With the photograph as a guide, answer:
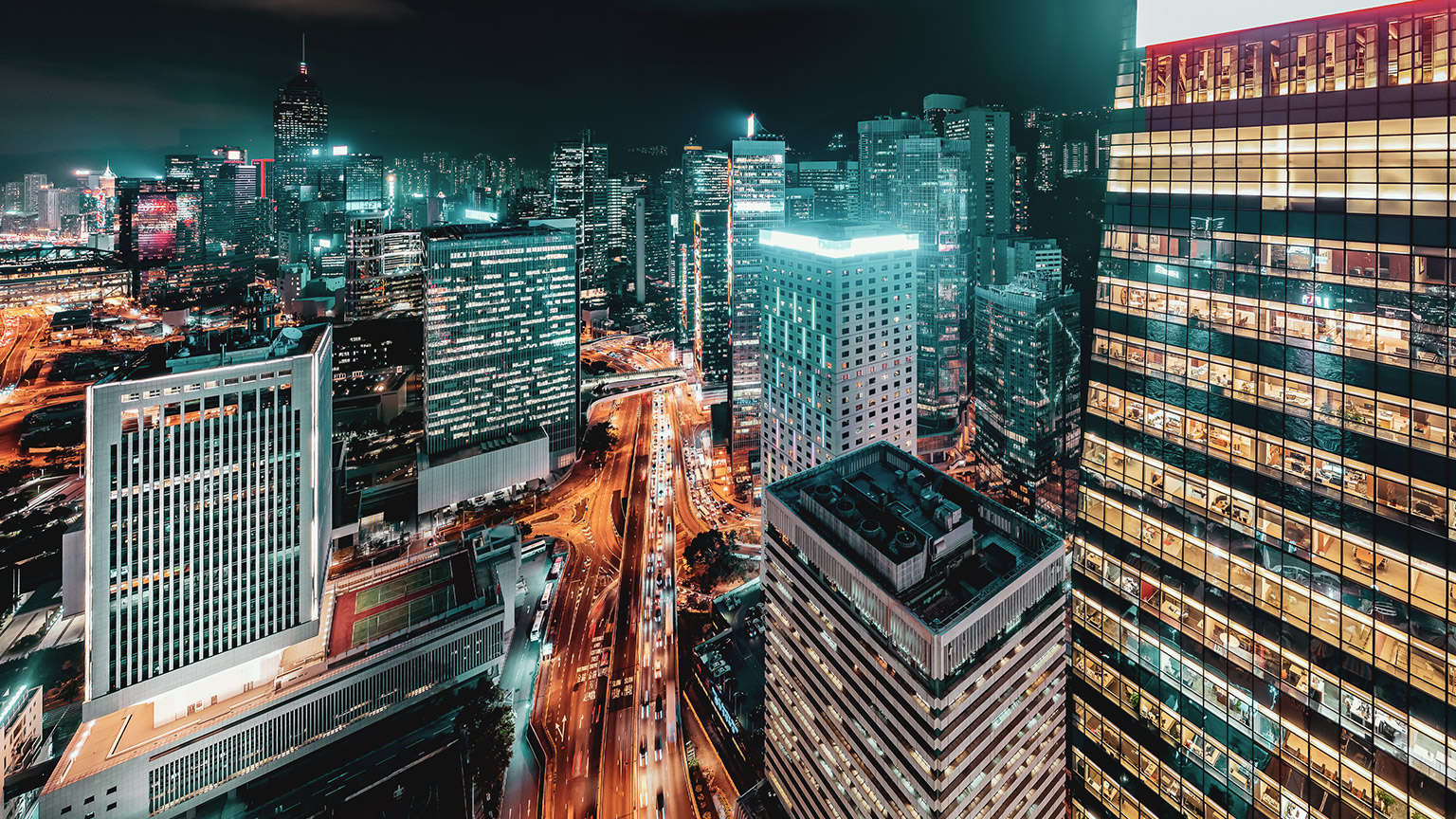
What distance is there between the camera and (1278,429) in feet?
103

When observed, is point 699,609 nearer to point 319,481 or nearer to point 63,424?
point 319,481

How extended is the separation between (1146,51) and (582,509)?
97.4 meters

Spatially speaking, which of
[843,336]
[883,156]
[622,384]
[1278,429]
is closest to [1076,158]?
[883,156]

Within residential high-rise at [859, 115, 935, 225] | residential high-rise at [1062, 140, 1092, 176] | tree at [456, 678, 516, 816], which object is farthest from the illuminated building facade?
residential high-rise at [1062, 140, 1092, 176]

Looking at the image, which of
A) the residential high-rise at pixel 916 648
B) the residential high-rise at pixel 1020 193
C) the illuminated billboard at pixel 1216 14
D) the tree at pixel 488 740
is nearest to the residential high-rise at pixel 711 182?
the residential high-rise at pixel 1020 193

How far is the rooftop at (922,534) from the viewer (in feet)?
123

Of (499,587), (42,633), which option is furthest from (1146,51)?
(42,633)

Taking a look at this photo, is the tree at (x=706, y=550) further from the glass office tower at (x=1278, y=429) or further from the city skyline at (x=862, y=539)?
the glass office tower at (x=1278, y=429)

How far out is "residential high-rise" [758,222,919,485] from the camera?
82.2 m

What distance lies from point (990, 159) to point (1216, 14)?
162 m

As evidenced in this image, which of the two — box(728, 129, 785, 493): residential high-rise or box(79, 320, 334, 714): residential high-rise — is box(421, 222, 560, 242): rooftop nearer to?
box(728, 129, 785, 493): residential high-rise

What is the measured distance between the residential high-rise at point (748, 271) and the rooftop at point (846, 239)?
129 feet

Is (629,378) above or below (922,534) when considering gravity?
above

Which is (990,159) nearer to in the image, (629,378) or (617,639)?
(629,378)
